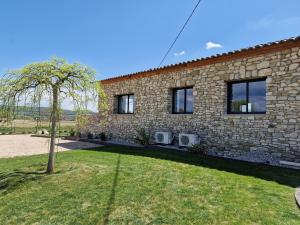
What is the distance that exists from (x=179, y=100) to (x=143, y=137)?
232cm

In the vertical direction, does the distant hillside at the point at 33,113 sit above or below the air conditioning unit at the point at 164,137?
above

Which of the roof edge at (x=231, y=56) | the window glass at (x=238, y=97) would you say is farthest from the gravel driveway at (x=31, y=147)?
the window glass at (x=238, y=97)

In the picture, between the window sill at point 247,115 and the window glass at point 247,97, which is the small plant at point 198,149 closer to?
the window sill at point 247,115

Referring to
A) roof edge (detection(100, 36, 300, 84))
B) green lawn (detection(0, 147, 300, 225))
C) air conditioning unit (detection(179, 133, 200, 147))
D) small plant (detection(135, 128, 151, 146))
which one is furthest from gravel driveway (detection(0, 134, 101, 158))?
roof edge (detection(100, 36, 300, 84))

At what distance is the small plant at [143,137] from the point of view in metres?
10.4

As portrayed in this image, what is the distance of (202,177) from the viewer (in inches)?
196

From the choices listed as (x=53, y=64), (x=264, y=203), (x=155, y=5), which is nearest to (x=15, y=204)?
(x=53, y=64)

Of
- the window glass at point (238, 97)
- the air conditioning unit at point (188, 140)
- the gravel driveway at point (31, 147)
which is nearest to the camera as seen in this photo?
the window glass at point (238, 97)

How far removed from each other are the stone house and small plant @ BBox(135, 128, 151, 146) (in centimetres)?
33

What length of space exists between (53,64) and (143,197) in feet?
11.5

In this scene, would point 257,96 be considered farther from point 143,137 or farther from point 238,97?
point 143,137

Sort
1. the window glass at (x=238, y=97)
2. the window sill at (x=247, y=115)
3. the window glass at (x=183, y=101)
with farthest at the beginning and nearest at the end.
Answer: the window glass at (x=183, y=101) → the window glass at (x=238, y=97) → the window sill at (x=247, y=115)

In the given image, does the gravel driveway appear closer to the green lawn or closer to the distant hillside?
the distant hillside

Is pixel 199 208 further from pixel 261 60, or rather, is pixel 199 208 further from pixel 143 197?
pixel 261 60
